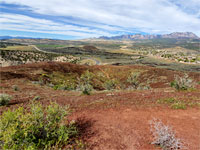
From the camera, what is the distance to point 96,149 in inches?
191

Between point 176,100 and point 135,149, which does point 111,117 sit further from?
point 176,100

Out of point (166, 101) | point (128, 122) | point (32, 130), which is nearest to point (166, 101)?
point (166, 101)

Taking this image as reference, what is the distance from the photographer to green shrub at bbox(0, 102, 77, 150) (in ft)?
13.2

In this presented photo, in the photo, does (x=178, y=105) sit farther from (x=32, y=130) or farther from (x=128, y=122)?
(x=32, y=130)

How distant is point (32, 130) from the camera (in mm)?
4625

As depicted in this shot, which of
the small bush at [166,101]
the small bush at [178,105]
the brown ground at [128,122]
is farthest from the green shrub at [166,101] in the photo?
the small bush at [178,105]

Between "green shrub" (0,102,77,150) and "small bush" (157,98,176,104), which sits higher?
"green shrub" (0,102,77,150)

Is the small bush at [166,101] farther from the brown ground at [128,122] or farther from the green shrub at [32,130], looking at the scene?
the green shrub at [32,130]

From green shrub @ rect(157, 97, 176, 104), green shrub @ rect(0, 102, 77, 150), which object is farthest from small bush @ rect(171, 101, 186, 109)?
green shrub @ rect(0, 102, 77, 150)

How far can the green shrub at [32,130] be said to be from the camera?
4.04 m

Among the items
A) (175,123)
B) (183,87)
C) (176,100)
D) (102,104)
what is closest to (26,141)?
(102,104)

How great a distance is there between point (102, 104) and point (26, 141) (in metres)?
5.46

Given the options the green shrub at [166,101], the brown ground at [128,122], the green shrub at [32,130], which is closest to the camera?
the green shrub at [32,130]

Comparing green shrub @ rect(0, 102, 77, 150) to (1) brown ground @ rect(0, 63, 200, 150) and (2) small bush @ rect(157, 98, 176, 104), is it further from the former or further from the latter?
(2) small bush @ rect(157, 98, 176, 104)
